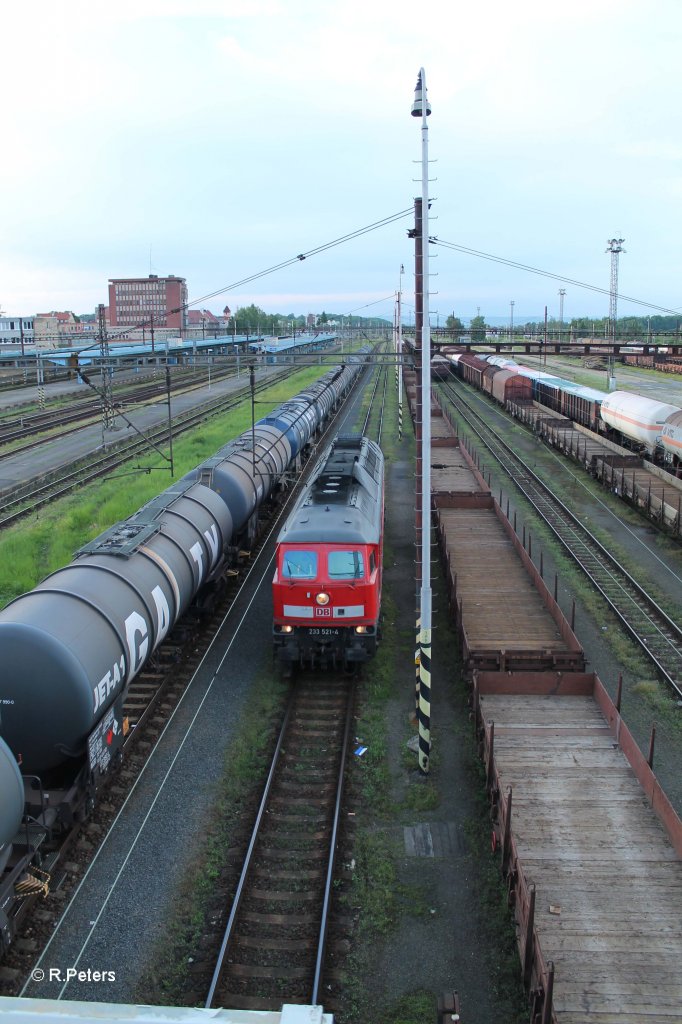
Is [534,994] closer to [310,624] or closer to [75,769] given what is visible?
[75,769]

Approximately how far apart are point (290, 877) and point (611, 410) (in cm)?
3536

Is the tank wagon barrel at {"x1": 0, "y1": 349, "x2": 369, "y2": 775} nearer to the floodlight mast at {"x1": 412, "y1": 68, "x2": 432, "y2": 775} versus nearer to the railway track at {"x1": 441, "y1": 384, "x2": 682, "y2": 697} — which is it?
the floodlight mast at {"x1": 412, "y1": 68, "x2": 432, "y2": 775}

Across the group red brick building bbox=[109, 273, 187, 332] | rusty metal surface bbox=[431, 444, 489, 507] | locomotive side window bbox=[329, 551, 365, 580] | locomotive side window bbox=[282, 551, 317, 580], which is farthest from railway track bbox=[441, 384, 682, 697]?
red brick building bbox=[109, 273, 187, 332]

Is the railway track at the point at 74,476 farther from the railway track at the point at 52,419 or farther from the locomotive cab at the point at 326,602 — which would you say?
the locomotive cab at the point at 326,602

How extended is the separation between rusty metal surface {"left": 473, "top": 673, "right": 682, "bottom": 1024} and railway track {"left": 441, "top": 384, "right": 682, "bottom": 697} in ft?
15.0

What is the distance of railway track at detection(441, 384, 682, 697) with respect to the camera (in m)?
17.4

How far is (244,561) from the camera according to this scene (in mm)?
23391

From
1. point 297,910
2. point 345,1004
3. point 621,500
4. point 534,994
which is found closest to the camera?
point 534,994

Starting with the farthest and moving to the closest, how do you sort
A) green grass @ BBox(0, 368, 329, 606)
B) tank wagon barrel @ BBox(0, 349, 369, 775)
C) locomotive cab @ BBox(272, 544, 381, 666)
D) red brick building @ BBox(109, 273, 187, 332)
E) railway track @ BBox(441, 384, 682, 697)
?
red brick building @ BBox(109, 273, 187, 332) → green grass @ BBox(0, 368, 329, 606) → railway track @ BBox(441, 384, 682, 697) → locomotive cab @ BBox(272, 544, 381, 666) → tank wagon barrel @ BBox(0, 349, 369, 775)

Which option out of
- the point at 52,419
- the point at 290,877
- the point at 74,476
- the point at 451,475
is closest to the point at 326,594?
the point at 290,877

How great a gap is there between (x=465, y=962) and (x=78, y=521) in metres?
20.7

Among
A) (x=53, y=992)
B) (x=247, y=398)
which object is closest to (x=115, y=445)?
(x=247, y=398)

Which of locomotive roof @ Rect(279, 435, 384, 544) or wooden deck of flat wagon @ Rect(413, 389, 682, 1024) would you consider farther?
locomotive roof @ Rect(279, 435, 384, 544)

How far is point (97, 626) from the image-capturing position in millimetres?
11172
